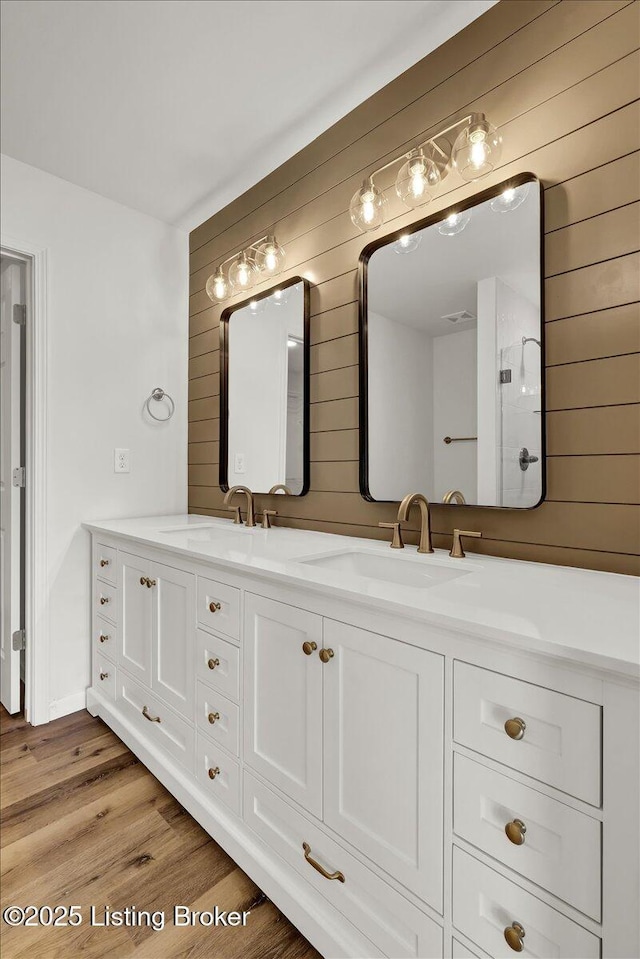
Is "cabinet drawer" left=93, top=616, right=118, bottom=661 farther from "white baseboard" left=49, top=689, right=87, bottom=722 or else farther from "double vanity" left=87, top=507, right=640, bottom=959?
"double vanity" left=87, top=507, right=640, bottom=959

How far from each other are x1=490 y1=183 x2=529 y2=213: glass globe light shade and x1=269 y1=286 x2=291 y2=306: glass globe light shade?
875 mm

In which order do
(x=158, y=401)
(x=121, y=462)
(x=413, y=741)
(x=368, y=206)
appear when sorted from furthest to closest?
(x=158, y=401) < (x=121, y=462) < (x=368, y=206) < (x=413, y=741)

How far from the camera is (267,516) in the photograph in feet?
6.53

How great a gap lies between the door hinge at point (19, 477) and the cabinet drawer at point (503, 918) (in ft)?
6.98

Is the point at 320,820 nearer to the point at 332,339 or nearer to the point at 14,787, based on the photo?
the point at 14,787

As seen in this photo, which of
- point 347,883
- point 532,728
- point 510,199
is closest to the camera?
point 532,728

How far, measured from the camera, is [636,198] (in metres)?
1.08

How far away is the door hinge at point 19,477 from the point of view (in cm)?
212

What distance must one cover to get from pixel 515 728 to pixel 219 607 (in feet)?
2.76

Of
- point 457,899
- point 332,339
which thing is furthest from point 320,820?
point 332,339

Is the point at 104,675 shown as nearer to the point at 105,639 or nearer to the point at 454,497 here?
the point at 105,639

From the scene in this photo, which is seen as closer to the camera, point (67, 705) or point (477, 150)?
point (477, 150)

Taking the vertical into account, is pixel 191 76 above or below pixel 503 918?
above

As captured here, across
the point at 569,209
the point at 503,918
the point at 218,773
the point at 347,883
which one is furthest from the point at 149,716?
the point at 569,209
